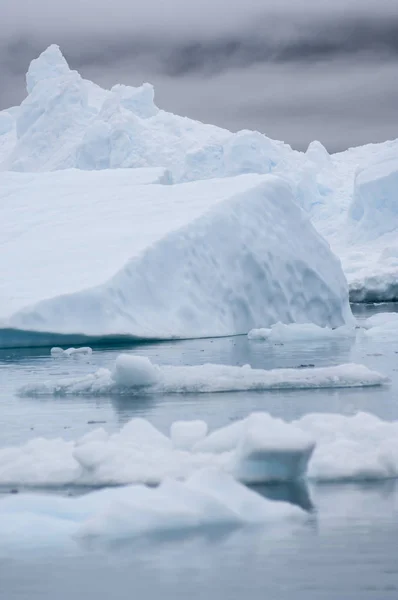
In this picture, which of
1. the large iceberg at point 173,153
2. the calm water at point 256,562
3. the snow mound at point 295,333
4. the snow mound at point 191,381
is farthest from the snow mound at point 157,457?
the large iceberg at point 173,153

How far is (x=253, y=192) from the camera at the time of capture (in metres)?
21.9

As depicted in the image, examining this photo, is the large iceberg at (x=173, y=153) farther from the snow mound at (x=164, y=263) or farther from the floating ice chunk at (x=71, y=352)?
the floating ice chunk at (x=71, y=352)

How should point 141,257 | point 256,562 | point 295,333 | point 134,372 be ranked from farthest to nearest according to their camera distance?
point 295,333, point 141,257, point 134,372, point 256,562

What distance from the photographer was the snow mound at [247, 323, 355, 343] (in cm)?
1878

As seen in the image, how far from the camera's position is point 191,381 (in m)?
11.2

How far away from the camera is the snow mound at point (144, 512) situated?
5242 mm

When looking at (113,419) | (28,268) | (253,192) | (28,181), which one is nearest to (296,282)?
(253,192)

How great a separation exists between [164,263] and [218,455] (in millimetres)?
12694

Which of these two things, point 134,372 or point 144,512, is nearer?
point 144,512

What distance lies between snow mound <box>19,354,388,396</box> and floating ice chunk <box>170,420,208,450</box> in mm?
3633

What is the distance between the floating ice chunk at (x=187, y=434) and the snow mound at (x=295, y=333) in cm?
1128

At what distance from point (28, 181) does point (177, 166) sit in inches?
826

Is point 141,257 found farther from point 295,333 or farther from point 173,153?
point 173,153

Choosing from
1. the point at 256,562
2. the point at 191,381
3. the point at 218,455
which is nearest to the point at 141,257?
the point at 191,381
